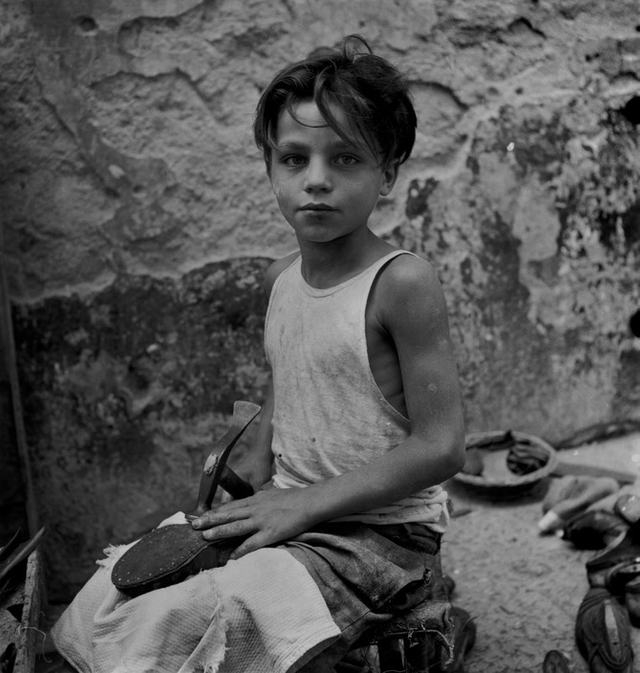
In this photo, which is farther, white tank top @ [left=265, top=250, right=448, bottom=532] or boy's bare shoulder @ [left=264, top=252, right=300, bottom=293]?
boy's bare shoulder @ [left=264, top=252, right=300, bottom=293]

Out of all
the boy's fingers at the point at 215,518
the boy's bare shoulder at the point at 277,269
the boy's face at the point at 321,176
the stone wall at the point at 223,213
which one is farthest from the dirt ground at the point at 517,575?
the boy's face at the point at 321,176

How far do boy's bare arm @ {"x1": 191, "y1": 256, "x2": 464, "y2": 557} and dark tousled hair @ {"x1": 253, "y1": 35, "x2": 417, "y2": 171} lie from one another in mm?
293

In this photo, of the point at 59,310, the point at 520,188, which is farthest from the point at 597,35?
the point at 59,310

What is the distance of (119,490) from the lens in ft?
9.38

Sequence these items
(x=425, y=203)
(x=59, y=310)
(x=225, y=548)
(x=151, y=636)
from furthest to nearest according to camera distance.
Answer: (x=425, y=203) → (x=59, y=310) → (x=225, y=548) → (x=151, y=636)

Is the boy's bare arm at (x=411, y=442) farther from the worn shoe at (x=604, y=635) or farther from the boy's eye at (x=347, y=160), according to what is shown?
the worn shoe at (x=604, y=635)

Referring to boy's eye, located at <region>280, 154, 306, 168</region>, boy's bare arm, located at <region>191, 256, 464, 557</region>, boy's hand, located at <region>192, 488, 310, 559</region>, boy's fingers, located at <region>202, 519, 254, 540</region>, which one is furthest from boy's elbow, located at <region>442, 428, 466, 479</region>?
boy's eye, located at <region>280, 154, 306, 168</region>

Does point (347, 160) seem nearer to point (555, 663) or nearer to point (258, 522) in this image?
point (258, 522)

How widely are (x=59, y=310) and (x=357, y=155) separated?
1.34 metres

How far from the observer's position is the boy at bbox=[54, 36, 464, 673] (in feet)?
5.03

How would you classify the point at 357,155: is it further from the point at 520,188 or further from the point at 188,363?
the point at 520,188

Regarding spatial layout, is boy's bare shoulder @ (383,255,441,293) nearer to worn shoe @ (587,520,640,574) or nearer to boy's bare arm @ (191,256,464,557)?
boy's bare arm @ (191,256,464,557)

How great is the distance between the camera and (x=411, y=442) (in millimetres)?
1717

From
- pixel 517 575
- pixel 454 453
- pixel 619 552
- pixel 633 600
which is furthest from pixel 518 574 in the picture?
pixel 454 453
